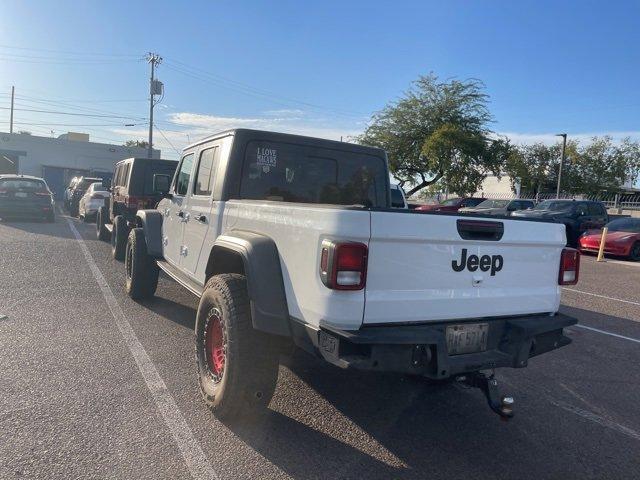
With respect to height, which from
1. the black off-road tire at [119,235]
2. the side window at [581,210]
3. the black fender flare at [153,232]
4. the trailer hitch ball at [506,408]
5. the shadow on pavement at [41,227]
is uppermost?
the side window at [581,210]

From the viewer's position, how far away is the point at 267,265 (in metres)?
3.54

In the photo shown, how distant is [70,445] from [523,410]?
332cm

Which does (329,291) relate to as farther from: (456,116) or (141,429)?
(456,116)

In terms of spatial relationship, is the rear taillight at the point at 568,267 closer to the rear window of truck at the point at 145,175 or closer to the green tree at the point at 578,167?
the rear window of truck at the point at 145,175

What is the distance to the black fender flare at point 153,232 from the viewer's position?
6633 millimetres

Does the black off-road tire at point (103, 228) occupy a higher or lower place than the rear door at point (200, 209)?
lower

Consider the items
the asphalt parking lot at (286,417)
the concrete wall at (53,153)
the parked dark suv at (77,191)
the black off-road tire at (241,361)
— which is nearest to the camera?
the asphalt parking lot at (286,417)

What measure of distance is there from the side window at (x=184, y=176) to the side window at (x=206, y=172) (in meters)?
0.31

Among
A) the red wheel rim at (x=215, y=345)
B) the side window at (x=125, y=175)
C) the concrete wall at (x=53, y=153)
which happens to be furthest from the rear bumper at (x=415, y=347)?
the concrete wall at (x=53, y=153)

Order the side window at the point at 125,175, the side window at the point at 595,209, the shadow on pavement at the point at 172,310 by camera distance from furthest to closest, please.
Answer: the side window at the point at 595,209 → the side window at the point at 125,175 → the shadow on pavement at the point at 172,310

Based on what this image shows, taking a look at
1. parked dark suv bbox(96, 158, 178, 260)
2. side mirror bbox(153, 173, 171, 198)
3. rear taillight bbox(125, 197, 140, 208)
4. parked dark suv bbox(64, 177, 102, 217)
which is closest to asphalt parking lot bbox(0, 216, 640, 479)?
side mirror bbox(153, 173, 171, 198)

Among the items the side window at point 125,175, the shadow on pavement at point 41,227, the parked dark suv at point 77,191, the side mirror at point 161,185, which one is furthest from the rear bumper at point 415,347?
the parked dark suv at point 77,191

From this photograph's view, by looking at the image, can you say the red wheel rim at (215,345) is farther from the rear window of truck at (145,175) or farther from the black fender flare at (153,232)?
the rear window of truck at (145,175)

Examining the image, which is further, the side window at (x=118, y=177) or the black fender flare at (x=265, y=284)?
the side window at (x=118, y=177)
